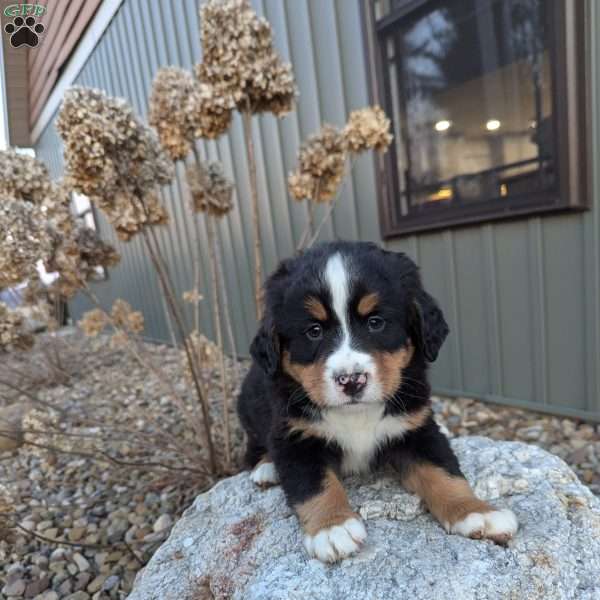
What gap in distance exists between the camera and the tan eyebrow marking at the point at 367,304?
5.44ft

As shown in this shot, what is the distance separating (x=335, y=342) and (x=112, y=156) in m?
1.32

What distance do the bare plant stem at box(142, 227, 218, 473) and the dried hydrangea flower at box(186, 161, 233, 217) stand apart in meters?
0.36

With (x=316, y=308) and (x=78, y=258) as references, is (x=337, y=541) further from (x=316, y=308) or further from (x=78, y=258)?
(x=78, y=258)

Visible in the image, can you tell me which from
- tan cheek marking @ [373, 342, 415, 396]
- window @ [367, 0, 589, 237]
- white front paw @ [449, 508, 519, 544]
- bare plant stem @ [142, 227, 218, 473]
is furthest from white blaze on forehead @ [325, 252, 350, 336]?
window @ [367, 0, 589, 237]

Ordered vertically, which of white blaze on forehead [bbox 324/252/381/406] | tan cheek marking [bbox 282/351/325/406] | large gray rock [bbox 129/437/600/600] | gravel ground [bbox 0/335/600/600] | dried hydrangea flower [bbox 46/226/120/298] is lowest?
gravel ground [bbox 0/335/600/600]

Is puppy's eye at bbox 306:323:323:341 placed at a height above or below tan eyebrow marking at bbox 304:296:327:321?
below

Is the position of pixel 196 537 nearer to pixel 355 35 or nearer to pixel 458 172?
pixel 458 172

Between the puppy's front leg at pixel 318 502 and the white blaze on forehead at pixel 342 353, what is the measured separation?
1.11ft

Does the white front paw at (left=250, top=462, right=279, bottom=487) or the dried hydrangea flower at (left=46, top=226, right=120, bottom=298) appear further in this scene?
the dried hydrangea flower at (left=46, top=226, right=120, bottom=298)

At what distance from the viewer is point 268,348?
1.83 m

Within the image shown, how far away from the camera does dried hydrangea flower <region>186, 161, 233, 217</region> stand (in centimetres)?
259

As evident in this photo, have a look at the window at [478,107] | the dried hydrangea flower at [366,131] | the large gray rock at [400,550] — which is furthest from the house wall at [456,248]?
the large gray rock at [400,550]

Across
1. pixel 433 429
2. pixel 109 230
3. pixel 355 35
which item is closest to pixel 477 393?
pixel 433 429

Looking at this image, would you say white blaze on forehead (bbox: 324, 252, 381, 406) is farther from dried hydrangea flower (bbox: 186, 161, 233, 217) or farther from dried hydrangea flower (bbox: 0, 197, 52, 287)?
dried hydrangea flower (bbox: 0, 197, 52, 287)
